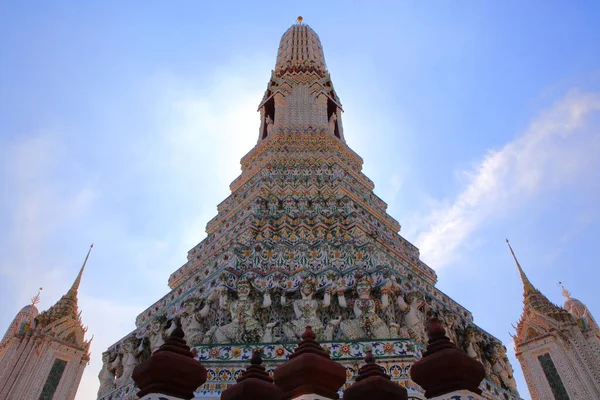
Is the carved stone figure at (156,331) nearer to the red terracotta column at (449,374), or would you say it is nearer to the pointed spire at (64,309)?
the red terracotta column at (449,374)

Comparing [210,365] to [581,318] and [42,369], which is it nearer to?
[42,369]

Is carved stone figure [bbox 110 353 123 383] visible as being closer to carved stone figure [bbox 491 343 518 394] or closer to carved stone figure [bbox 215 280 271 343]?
carved stone figure [bbox 215 280 271 343]

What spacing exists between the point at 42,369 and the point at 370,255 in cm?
1443

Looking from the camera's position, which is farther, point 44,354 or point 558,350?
point 44,354

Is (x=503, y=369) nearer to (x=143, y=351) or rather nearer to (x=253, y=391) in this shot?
(x=143, y=351)

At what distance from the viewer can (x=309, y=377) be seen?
448cm

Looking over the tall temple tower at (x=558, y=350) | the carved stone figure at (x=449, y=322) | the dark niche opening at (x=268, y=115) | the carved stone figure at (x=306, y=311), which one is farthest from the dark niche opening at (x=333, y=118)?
the tall temple tower at (x=558, y=350)

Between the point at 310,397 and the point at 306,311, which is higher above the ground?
the point at 306,311

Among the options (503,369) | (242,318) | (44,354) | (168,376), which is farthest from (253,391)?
(44,354)

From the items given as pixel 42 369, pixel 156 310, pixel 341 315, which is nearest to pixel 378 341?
pixel 341 315

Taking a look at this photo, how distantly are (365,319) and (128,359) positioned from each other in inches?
164

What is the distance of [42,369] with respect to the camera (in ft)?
59.5

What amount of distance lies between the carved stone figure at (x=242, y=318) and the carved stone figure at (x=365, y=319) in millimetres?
1321

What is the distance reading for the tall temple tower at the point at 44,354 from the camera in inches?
681
